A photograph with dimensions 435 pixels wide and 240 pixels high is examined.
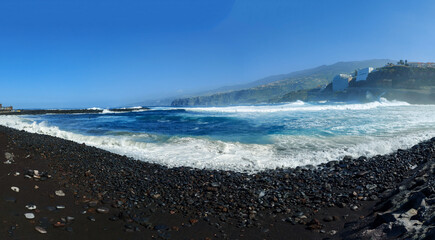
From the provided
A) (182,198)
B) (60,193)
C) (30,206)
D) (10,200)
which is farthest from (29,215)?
(182,198)

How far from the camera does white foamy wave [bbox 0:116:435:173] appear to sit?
8.09 metres

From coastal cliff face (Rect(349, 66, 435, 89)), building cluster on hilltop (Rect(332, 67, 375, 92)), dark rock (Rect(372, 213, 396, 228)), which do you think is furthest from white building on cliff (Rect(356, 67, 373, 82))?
dark rock (Rect(372, 213, 396, 228))

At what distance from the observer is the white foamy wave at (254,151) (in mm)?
8094

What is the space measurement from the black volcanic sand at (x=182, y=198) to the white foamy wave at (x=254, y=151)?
0.93 meters

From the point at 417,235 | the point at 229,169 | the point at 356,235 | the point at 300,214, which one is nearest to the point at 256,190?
the point at 300,214

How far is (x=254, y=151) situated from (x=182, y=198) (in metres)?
5.41

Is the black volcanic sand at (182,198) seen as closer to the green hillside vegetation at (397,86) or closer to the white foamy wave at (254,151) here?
the white foamy wave at (254,151)

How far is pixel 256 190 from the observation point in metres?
5.61

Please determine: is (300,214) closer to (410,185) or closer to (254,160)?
(410,185)

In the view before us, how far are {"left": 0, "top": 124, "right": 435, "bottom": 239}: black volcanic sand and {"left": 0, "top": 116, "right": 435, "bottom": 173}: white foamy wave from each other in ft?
3.04

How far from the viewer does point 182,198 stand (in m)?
5.19

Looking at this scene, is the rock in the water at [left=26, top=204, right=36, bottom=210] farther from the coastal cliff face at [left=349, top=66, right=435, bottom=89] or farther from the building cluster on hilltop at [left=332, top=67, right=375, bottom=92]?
the building cluster on hilltop at [left=332, top=67, right=375, bottom=92]

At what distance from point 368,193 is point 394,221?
2429 millimetres

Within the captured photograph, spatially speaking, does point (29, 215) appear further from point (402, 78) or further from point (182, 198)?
point (402, 78)
